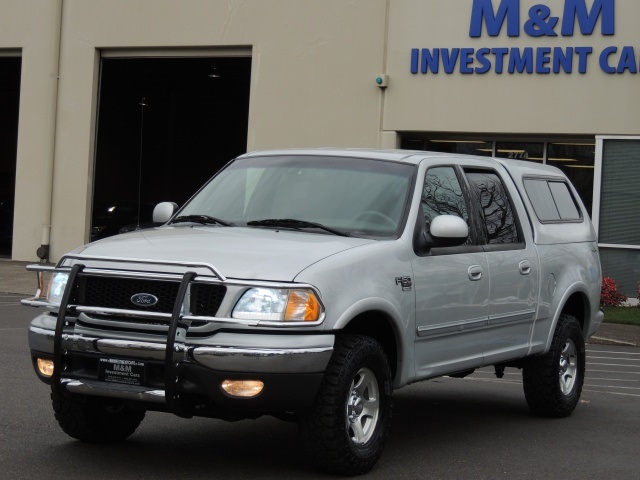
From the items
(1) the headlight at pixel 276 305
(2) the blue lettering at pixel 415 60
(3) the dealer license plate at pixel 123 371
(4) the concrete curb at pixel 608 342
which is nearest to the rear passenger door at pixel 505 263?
(1) the headlight at pixel 276 305

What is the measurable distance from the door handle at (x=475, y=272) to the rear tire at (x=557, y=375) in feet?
4.89

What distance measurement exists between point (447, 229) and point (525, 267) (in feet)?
5.13

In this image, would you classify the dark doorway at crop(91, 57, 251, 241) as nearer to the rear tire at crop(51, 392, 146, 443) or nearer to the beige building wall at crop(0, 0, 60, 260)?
the beige building wall at crop(0, 0, 60, 260)

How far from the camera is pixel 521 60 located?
22812 mm

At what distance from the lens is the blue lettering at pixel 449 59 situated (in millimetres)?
23328

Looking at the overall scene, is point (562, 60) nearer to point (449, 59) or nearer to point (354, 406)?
point (449, 59)

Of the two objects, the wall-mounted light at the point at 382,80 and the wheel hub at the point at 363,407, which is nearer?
the wheel hub at the point at 363,407

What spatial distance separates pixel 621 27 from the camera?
22.0 m

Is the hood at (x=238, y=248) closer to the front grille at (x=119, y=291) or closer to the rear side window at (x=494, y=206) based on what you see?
the front grille at (x=119, y=291)

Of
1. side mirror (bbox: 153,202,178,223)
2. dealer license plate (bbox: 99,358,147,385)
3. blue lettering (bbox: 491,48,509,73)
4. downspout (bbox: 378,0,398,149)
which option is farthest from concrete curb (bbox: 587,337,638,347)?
dealer license plate (bbox: 99,358,147,385)

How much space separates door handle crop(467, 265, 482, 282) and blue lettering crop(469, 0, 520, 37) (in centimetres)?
1546

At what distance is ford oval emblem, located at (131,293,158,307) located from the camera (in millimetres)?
6508

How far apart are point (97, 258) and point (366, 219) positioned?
5.86ft

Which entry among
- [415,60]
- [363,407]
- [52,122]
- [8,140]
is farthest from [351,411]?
[8,140]
